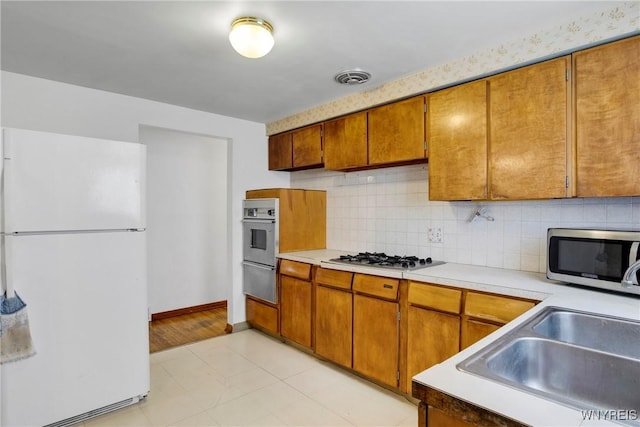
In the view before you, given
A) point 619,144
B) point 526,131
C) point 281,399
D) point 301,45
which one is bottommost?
point 281,399

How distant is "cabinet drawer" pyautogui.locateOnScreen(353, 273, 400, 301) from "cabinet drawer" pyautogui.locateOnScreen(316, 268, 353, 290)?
0.23 feet

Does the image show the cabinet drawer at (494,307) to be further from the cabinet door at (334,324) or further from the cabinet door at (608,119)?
the cabinet door at (334,324)

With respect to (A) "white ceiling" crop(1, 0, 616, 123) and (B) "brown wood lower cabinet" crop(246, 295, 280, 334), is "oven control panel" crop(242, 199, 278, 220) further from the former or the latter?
(A) "white ceiling" crop(1, 0, 616, 123)

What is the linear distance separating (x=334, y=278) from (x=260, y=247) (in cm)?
107

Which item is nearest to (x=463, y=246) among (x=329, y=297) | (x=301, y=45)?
(x=329, y=297)

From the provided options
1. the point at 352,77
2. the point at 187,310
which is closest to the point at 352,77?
the point at 352,77

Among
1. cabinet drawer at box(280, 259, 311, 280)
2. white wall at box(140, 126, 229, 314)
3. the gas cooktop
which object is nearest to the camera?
the gas cooktop

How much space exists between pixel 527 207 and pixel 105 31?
2798mm

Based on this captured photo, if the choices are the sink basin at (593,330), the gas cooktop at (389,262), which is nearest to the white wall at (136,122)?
the gas cooktop at (389,262)

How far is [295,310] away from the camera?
3172 mm

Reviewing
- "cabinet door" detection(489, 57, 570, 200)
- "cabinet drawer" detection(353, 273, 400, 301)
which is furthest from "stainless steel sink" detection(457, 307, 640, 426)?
"cabinet drawer" detection(353, 273, 400, 301)

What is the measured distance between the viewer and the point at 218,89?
283 centimetres

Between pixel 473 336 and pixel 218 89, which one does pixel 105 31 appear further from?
pixel 473 336

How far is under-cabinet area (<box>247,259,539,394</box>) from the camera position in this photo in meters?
1.97
